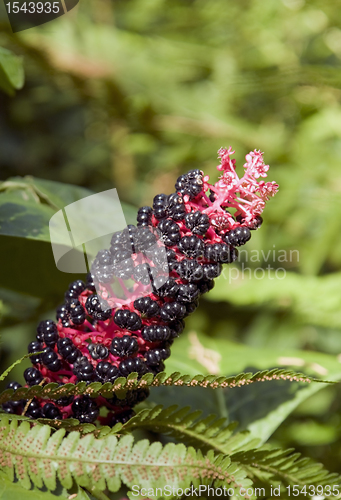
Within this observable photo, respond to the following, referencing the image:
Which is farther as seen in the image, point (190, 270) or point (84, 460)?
point (190, 270)

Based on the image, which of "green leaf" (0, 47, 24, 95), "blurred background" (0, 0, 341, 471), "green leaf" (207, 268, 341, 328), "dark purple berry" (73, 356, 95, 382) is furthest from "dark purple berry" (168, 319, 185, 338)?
"green leaf" (207, 268, 341, 328)

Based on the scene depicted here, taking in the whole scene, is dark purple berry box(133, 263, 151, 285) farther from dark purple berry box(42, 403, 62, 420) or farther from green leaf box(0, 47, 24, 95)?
green leaf box(0, 47, 24, 95)

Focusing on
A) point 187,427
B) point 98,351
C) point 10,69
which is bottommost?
point 187,427

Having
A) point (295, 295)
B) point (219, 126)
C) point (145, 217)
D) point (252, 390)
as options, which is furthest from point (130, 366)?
point (219, 126)

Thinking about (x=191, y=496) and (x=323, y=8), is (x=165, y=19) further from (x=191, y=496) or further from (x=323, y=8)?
(x=191, y=496)

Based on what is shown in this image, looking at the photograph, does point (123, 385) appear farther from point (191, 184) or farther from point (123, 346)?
point (191, 184)

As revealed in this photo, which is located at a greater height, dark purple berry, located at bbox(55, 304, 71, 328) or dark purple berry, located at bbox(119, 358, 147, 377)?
dark purple berry, located at bbox(55, 304, 71, 328)
